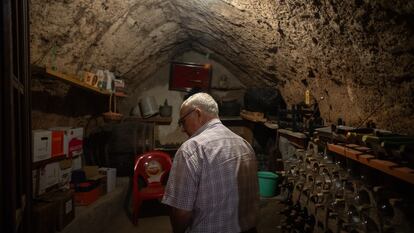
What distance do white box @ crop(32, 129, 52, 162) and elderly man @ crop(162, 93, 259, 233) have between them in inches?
75.9

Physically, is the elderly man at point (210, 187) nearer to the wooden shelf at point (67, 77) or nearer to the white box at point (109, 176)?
the wooden shelf at point (67, 77)

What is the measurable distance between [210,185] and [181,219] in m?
0.27

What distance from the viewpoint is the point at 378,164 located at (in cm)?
184

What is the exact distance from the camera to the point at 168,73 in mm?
7586

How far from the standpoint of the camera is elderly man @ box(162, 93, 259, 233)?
6.08ft

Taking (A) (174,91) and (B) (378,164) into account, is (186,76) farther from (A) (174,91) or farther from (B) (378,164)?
(B) (378,164)

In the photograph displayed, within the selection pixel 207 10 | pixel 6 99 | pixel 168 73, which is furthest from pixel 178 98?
pixel 6 99

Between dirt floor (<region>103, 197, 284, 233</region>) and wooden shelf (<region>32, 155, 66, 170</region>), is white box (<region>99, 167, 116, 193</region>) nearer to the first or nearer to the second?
dirt floor (<region>103, 197, 284, 233</region>)

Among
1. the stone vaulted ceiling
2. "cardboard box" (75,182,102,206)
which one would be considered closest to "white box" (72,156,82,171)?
"cardboard box" (75,182,102,206)

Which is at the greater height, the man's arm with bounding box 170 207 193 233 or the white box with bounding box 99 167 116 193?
the man's arm with bounding box 170 207 193 233

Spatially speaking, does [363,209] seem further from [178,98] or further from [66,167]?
[178,98]

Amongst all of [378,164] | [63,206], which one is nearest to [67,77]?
[63,206]

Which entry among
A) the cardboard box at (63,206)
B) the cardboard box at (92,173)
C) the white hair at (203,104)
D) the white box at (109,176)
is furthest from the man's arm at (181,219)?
the white box at (109,176)

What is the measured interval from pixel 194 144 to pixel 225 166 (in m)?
0.24
